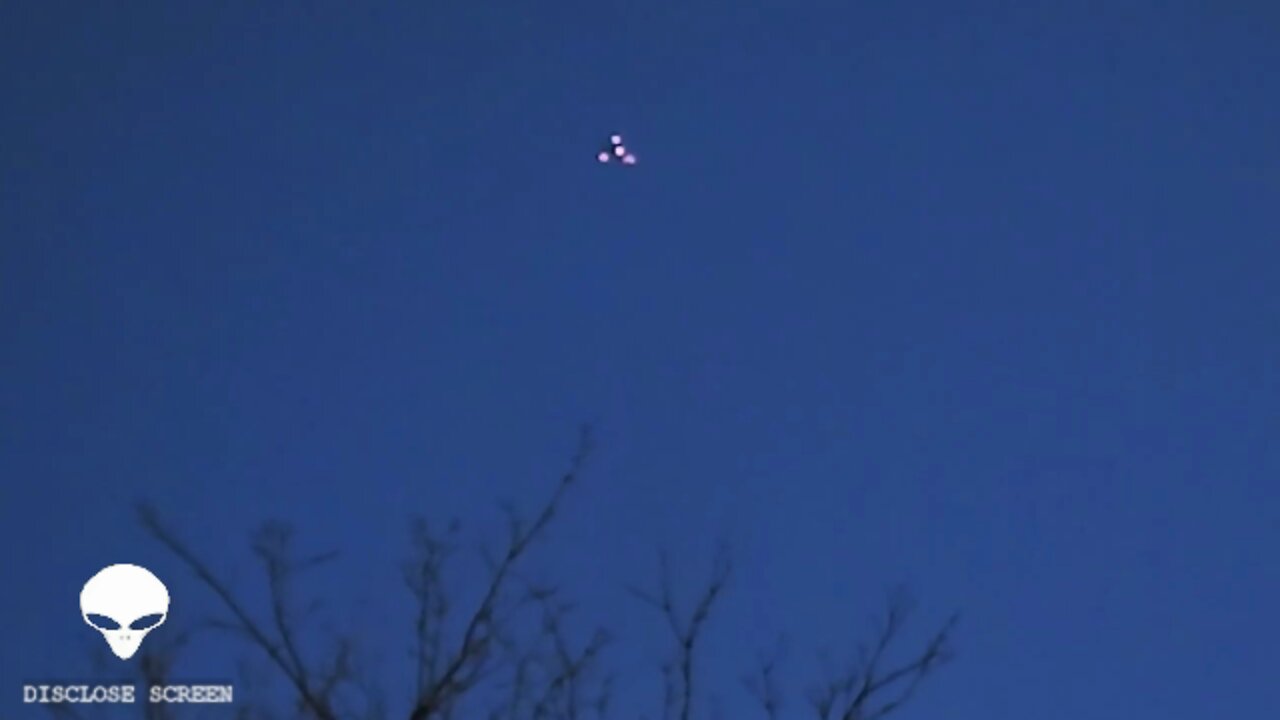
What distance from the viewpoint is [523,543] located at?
22.5 feet

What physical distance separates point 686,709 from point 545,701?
66 cm

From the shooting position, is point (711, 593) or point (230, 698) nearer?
point (230, 698)

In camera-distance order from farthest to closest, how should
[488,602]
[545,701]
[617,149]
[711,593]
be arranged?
[617,149]
[711,593]
[545,701]
[488,602]

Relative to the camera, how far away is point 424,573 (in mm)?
7137

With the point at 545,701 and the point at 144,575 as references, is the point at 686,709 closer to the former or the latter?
the point at 545,701

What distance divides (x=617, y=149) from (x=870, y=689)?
5115 mm

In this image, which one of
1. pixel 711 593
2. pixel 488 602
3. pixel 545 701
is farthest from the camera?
pixel 711 593

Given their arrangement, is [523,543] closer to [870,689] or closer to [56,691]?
[870,689]

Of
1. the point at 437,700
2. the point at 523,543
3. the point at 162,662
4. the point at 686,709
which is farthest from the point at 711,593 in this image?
the point at 162,662

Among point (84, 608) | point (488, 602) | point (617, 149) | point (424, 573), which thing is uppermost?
point (617, 149)

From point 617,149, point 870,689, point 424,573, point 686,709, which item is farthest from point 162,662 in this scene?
point 617,149

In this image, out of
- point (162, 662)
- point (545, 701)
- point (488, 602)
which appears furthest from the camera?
point (545, 701)

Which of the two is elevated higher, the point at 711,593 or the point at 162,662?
the point at 711,593

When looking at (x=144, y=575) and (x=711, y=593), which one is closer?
(x=711, y=593)
